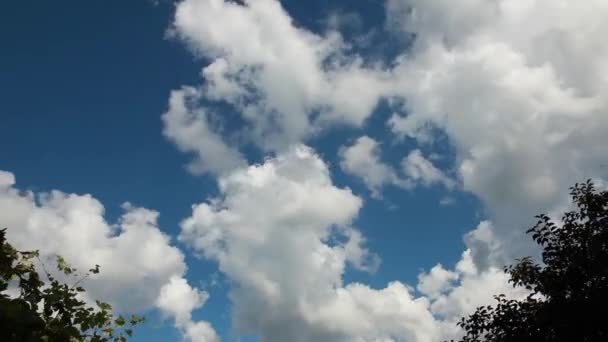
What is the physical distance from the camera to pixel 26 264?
24.3 ft

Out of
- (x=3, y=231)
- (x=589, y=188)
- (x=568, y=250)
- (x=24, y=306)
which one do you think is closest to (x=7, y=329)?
(x=24, y=306)

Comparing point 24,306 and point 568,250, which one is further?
point 568,250

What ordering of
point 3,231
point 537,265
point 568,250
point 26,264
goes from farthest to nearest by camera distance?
point 537,265
point 568,250
point 26,264
point 3,231

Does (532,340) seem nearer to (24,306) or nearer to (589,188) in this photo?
(589,188)

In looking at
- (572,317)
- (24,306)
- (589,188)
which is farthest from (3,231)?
(589,188)

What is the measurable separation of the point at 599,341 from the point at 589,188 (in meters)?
5.44

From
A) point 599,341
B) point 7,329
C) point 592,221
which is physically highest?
point 592,221

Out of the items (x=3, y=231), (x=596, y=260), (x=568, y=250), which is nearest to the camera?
(x=3, y=231)

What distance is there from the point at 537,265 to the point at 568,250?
150cm

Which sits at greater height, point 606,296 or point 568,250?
point 568,250

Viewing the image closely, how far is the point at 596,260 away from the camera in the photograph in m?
15.6

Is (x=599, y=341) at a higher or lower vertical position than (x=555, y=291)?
lower

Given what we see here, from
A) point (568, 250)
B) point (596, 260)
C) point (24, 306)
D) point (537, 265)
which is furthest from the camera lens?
point (537, 265)

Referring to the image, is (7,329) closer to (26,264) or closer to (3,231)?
(3,231)
